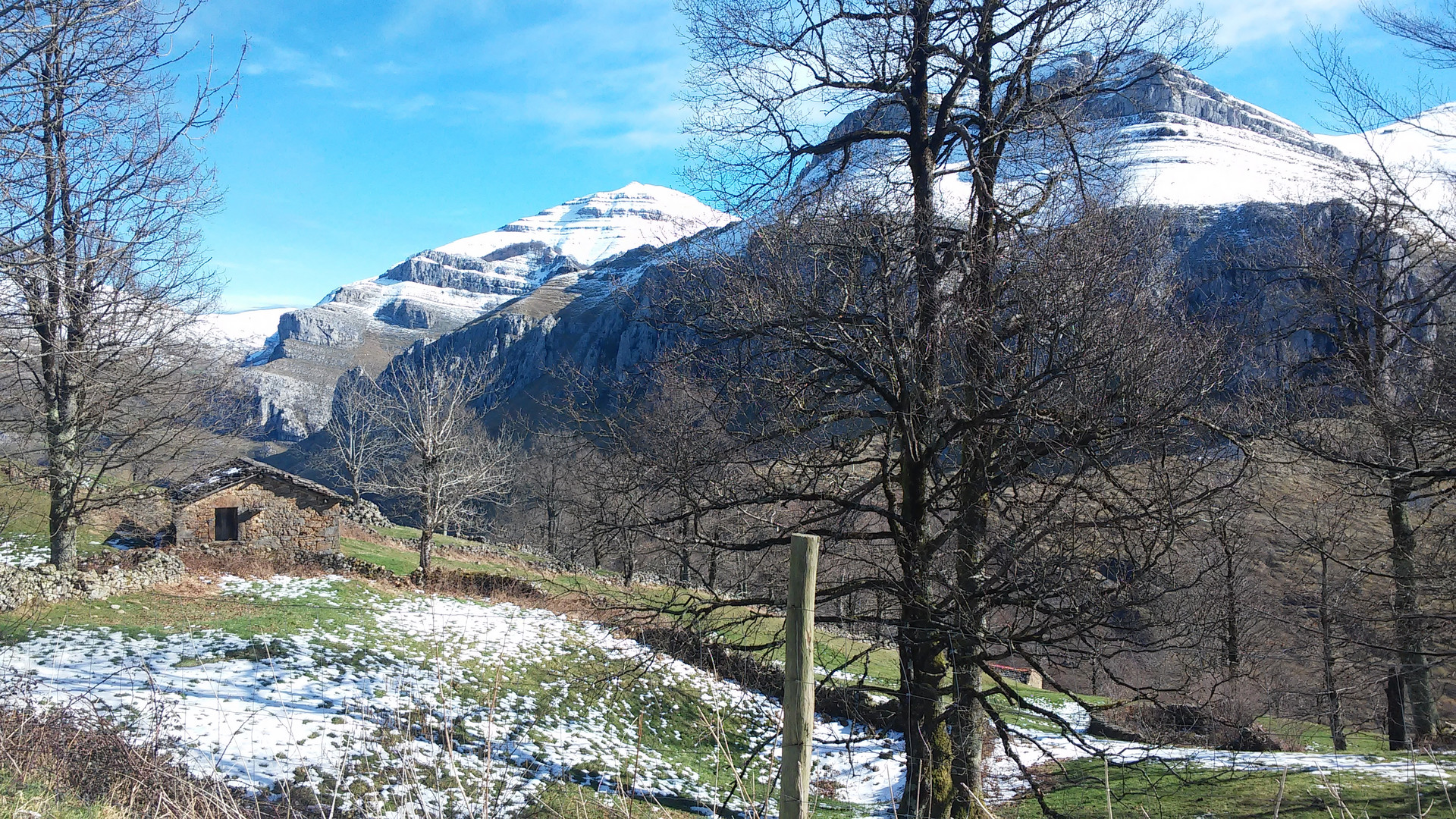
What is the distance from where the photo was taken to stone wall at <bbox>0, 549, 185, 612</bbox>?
46.7 ft

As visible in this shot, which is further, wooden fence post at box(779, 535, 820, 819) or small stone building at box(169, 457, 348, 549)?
small stone building at box(169, 457, 348, 549)

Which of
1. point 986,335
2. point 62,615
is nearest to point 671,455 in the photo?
point 986,335

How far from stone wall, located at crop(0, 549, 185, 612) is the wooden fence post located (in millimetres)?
17527

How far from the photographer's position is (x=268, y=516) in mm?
26625

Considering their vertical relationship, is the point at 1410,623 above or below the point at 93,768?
below

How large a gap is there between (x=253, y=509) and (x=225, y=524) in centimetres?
95

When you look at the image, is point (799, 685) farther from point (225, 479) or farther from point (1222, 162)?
point (1222, 162)

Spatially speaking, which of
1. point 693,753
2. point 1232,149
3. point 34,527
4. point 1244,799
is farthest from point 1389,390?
point 1232,149

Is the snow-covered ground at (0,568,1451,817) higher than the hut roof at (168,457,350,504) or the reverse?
the reverse

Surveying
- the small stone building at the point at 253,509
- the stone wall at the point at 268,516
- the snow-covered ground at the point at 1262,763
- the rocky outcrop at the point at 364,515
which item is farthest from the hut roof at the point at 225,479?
the snow-covered ground at the point at 1262,763

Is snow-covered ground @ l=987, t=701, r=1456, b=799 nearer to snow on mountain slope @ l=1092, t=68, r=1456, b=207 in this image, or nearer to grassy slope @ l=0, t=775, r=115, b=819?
snow on mountain slope @ l=1092, t=68, r=1456, b=207

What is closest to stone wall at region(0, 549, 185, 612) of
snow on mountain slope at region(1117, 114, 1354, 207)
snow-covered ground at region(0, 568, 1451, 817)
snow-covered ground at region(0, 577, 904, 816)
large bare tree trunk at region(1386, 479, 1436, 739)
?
snow-covered ground at region(0, 568, 1451, 817)

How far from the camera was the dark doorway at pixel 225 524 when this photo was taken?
25.7m

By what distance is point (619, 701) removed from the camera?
14391mm
